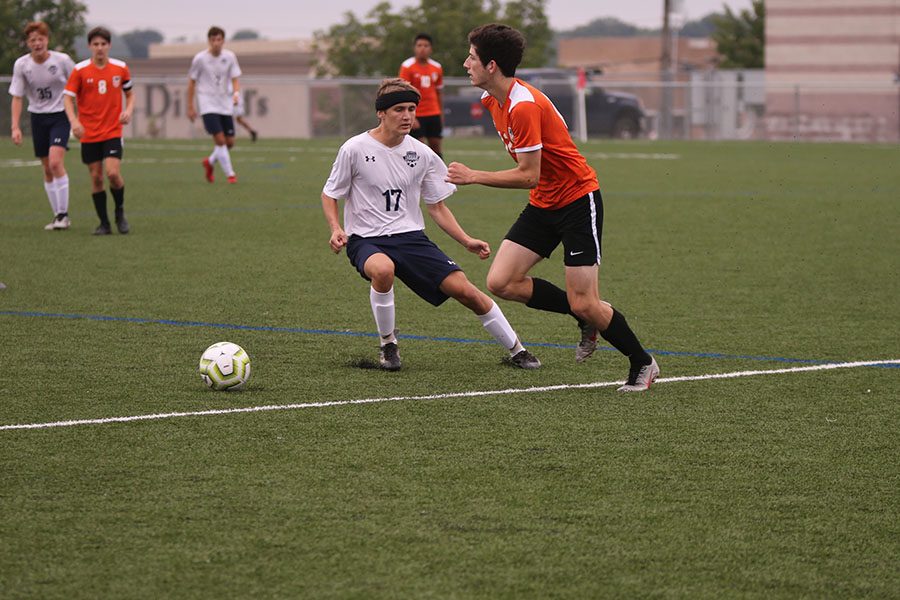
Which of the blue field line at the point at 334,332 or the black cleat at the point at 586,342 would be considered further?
the blue field line at the point at 334,332

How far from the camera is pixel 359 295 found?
33.2 feet

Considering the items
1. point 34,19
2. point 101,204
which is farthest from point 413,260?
point 34,19

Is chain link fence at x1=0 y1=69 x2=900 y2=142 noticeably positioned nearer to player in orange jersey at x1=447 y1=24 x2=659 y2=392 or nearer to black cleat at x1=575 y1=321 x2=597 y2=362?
black cleat at x1=575 y1=321 x2=597 y2=362

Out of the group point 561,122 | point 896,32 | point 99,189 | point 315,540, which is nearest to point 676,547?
point 315,540

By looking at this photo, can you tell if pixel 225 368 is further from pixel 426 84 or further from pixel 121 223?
pixel 426 84

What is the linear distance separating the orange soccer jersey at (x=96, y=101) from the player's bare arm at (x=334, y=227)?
22.2 feet

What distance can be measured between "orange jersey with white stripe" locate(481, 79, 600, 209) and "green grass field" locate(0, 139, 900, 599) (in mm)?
1007

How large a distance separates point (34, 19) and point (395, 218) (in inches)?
1836

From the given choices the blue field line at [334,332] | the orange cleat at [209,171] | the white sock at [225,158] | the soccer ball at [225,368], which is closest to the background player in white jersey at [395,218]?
the blue field line at [334,332]

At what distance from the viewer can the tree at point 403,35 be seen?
57.2 m

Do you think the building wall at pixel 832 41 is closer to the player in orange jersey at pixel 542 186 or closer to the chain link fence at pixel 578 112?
the chain link fence at pixel 578 112

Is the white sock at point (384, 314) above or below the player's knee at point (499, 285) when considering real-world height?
below

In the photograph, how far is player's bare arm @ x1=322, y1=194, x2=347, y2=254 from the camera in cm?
696

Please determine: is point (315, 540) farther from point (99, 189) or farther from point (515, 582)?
point (99, 189)
